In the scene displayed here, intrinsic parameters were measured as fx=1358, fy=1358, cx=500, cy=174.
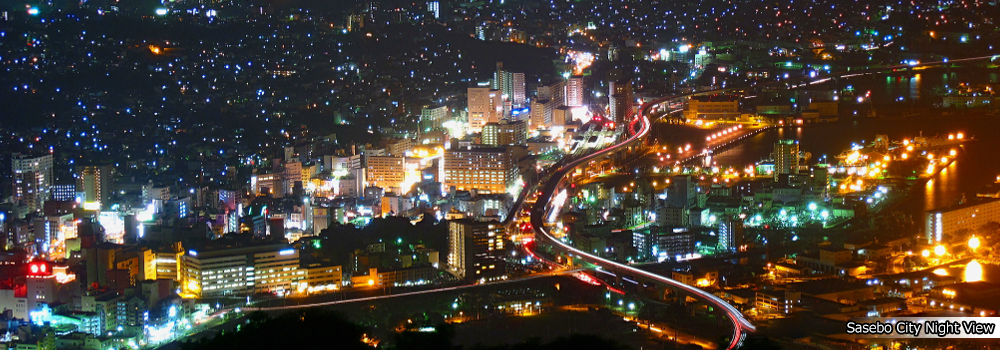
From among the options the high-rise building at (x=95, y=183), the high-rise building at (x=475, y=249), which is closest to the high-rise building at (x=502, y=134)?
the high-rise building at (x=95, y=183)

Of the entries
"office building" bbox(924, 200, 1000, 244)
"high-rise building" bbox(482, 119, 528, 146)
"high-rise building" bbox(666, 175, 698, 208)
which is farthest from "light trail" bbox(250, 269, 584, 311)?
"high-rise building" bbox(482, 119, 528, 146)

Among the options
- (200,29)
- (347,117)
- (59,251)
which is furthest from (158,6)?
(59,251)

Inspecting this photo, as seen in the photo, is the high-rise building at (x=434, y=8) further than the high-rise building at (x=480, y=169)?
Yes

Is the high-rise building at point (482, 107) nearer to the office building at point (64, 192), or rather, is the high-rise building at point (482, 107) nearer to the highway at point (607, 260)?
the highway at point (607, 260)

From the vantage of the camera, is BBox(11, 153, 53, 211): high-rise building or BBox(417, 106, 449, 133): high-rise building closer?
BBox(11, 153, 53, 211): high-rise building

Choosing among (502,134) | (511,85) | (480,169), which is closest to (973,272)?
(480,169)

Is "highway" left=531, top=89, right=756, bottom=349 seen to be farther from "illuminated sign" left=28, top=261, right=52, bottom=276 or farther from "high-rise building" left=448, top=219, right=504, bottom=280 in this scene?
"illuminated sign" left=28, top=261, right=52, bottom=276
